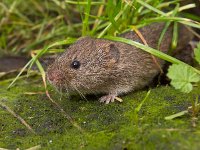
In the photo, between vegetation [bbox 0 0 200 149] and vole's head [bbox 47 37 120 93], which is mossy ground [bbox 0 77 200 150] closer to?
vegetation [bbox 0 0 200 149]

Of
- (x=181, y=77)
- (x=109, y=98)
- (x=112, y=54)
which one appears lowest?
(x=109, y=98)

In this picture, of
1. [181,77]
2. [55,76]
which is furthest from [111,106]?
[181,77]

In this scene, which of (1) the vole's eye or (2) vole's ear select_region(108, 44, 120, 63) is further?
(2) vole's ear select_region(108, 44, 120, 63)

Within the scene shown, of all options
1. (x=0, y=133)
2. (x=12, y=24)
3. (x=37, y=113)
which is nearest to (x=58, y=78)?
(x=37, y=113)

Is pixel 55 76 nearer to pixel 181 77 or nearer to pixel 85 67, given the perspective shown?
pixel 85 67

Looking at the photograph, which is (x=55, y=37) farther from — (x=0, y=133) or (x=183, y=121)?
(x=183, y=121)

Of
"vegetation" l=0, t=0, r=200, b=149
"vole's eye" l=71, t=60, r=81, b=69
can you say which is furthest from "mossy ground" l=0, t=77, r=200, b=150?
"vole's eye" l=71, t=60, r=81, b=69

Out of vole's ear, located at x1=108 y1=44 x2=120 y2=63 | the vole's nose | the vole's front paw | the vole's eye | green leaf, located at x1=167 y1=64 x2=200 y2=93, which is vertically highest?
green leaf, located at x1=167 y1=64 x2=200 y2=93

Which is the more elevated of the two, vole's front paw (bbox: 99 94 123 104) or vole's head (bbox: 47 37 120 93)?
vole's head (bbox: 47 37 120 93)
